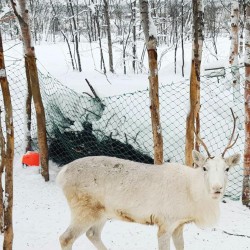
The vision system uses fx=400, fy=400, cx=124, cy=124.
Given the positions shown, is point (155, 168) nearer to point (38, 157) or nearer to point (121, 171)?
point (121, 171)

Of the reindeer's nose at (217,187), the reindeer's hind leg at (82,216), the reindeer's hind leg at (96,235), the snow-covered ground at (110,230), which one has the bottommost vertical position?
the snow-covered ground at (110,230)

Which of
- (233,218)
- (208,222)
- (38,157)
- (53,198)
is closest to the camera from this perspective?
(208,222)

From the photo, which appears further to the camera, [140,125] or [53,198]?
[140,125]

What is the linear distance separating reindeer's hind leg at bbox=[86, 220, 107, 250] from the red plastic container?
7.45 feet

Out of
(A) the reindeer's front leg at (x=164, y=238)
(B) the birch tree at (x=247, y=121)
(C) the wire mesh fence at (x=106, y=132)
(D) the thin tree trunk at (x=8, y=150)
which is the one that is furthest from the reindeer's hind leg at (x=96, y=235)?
(B) the birch tree at (x=247, y=121)

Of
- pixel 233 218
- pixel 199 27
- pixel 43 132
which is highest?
pixel 199 27

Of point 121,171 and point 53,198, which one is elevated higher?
point 121,171

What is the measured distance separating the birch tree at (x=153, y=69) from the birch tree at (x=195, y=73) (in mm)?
418

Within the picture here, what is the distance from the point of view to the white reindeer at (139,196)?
3.88 meters

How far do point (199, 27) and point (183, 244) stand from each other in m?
2.73

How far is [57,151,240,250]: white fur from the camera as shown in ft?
12.7

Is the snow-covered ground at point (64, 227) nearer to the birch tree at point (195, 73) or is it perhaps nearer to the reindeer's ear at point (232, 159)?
the birch tree at point (195, 73)

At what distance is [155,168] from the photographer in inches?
163

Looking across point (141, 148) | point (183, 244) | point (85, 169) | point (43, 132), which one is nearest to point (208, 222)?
point (183, 244)
